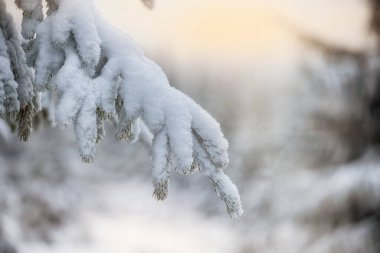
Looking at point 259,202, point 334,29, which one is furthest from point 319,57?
point 259,202

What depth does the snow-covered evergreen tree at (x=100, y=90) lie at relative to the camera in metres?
1.39

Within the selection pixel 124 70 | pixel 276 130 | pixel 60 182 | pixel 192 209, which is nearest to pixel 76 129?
pixel 124 70

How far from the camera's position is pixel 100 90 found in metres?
1.43

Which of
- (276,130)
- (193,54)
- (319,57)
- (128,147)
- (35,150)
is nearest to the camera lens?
(319,57)

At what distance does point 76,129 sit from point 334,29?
5.36 m

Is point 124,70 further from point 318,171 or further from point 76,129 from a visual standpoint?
point 318,171

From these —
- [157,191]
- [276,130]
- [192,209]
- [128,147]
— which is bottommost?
[128,147]

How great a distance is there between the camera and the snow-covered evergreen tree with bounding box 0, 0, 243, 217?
4.57 feet

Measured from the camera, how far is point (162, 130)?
1.44m

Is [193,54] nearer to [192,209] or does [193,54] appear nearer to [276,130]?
[192,209]

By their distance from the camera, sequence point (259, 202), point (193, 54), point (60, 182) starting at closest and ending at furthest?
point (259, 202) < point (60, 182) < point (193, 54)

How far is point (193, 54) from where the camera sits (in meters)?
29.2

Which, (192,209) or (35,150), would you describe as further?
(192,209)

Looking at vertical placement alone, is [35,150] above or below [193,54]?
above
